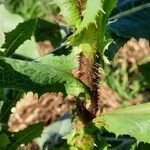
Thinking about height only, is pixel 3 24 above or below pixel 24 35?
above

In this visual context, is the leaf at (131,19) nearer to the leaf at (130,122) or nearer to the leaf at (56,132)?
the leaf at (130,122)

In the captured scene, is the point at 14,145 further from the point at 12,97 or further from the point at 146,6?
the point at 146,6

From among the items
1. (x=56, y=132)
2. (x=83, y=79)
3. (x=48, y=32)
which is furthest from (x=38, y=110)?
(x=83, y=79)

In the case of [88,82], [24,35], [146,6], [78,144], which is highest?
[146,6]

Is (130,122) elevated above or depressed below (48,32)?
below

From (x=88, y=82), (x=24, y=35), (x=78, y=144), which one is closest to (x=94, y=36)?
(x=88, y=82)

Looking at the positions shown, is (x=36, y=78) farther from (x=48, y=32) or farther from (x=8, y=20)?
(x=48, y=32)
